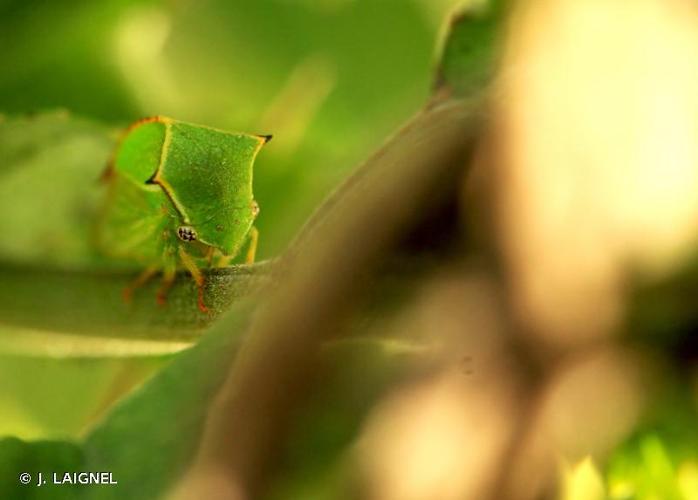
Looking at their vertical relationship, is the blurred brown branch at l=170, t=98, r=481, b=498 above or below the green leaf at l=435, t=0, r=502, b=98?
below

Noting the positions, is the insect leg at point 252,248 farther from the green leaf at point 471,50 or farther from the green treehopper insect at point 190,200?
the green leaf at point 471,50

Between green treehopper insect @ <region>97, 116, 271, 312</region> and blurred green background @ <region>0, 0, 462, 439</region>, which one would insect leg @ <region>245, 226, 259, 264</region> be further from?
blurred green background @ <region>0, 0, 462, 439</region>

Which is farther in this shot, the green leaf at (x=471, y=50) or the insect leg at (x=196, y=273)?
the green leaf at (x=471, y=50)

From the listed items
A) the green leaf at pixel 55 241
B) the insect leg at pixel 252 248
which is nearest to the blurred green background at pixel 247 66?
the green leaf at pixel 55 241

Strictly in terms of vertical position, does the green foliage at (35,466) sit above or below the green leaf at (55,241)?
below

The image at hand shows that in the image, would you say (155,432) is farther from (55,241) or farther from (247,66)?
(247,66)

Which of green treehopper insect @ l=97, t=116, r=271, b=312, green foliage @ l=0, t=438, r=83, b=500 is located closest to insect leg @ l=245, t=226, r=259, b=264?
green treehopper insect @ l=97, t=116, r=271, b=312

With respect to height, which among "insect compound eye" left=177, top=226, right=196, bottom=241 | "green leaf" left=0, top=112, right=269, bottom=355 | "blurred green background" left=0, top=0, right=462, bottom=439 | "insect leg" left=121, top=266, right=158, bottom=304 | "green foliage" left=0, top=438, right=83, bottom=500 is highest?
"blurred green background" left=0, top=0, right=462, bottom=439

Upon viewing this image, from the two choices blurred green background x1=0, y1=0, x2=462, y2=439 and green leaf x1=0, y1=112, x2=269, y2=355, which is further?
blurred green background x1=0, y1=0, x2=462, y2=439
